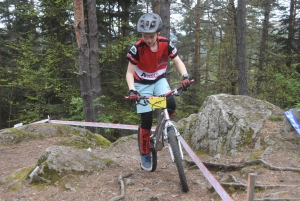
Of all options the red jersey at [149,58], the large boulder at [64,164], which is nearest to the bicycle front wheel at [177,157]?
the red jersey at [149,58]

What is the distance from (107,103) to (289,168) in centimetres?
983

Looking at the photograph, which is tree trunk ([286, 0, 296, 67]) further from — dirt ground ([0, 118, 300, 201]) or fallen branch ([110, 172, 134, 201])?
fallen branch ([110, 172, 134, 201])

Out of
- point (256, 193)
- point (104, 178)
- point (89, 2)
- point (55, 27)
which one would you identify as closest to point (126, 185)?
point (104, 178)

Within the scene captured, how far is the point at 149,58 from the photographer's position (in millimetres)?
3820

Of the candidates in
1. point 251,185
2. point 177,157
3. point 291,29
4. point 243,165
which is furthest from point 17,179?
point 291,29

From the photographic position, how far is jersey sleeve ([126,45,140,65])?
12.3ft

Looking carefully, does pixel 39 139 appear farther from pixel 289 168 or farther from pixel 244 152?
pixel 289 168

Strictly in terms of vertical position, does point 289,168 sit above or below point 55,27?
below

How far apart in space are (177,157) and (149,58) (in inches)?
56.4

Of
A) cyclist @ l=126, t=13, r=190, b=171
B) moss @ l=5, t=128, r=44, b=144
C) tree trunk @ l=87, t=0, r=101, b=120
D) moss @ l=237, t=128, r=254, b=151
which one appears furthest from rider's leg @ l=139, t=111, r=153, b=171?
tree trunk @ l=87, t=0, r=101, b=120

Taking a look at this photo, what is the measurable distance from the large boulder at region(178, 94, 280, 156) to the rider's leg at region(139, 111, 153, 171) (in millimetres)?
1542

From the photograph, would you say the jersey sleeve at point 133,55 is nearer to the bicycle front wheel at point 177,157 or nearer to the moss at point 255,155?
the bicycle front wheel at point 177,157

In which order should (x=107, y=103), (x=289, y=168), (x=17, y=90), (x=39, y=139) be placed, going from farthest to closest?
(x=17, y=90), (x=107, y=103), (x=39, y=139), (x=289, y=168)

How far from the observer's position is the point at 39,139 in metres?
7.34
